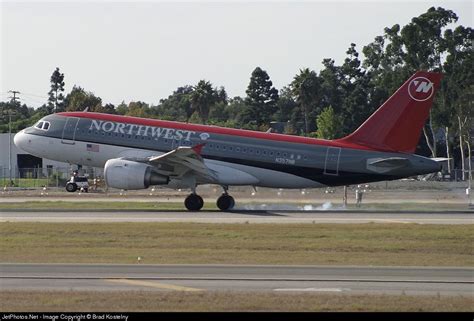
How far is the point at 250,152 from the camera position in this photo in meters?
40.3

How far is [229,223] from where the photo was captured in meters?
32.7

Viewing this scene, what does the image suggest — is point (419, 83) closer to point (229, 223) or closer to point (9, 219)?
point (229, 223)

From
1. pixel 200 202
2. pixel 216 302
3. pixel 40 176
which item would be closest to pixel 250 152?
pixel 200 202

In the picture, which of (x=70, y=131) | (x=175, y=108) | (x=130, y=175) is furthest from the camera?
(x=175, y=108)

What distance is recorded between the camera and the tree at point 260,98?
390 ft

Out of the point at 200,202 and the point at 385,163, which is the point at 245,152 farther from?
the point at 385,163

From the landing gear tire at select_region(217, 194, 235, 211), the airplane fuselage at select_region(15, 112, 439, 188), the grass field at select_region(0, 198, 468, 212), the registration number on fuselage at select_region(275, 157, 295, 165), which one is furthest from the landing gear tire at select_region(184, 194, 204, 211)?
the registration number on fuselage at select_region(275, 157, 295, 165)

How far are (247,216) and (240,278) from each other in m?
17.7

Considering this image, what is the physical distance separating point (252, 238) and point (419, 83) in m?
15.0

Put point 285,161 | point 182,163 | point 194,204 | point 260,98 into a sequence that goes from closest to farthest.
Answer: point 182,163
point 194,204
point 285,161
point 260,98

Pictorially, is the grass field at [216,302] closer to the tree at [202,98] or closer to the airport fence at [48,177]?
the airport fence at [48,177]

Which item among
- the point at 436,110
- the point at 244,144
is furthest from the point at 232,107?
the point at 244,144

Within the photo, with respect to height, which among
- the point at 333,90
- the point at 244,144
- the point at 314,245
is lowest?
the point at 314,245

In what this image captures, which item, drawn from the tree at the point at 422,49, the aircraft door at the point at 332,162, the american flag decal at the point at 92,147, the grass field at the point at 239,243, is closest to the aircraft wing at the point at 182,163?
the american flag decal at the point at 92,147
